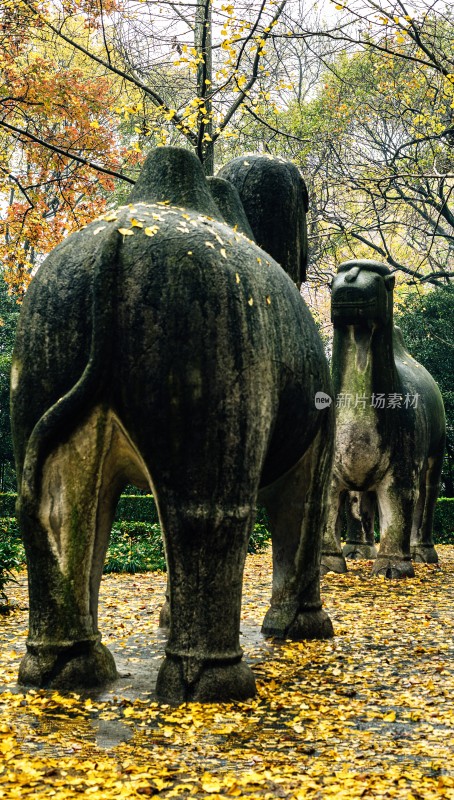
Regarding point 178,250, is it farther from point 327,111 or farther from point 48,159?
point 327,111

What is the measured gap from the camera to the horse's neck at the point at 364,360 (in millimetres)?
8391

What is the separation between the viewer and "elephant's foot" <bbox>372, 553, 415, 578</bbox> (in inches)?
344

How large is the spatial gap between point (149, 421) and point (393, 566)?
5.82 m

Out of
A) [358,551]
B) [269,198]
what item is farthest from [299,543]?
[358,551]

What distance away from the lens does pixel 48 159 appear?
40.9 feet

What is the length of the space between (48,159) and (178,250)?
9.62 meters

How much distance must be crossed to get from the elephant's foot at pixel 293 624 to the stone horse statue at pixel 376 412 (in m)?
3.28

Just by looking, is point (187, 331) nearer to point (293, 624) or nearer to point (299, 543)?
point (299, 543)

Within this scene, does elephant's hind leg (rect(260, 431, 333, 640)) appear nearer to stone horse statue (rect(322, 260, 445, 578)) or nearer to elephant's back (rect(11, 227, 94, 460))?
elephant's back (rect(11, 227, 94, 460))

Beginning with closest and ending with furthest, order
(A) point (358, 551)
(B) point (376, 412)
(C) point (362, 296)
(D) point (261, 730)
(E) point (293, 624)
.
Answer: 1. (D) point (261, 730)
2. (E) point (293, 624)
3. (C) point (362, 296)
4. (B) point (376, 412)
5. (A) point (358, 551)

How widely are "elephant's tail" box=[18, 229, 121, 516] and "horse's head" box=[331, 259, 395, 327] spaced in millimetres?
4872

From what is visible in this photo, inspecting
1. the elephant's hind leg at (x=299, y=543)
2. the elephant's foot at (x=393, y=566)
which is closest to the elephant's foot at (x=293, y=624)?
the elephant's hind leg at (x=299, y=543)

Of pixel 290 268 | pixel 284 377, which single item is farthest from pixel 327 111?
pixel 284 377

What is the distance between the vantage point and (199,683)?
11.9 feet
